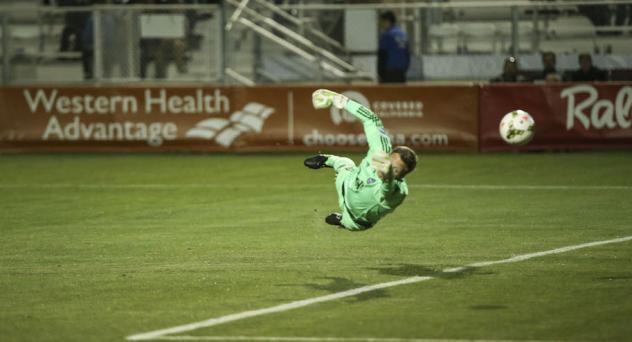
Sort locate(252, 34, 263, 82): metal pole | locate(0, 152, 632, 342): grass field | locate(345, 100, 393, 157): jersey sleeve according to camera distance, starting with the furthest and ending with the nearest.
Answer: locate(252, 34, 263, 82): metal pole
locate(345, 100, 393, 157): jersey sleeve
locate(0, 152, 632, 342): grass field

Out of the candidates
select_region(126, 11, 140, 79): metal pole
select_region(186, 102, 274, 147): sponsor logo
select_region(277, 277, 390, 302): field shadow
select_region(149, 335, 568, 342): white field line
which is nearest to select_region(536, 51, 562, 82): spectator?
select_region(186, 102, 274, 147): sponsor logo

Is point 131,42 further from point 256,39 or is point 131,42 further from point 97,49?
point 256,39

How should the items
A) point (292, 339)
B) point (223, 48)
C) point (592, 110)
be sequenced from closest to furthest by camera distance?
point (292, 339), point (592, 110), point (223, 48)

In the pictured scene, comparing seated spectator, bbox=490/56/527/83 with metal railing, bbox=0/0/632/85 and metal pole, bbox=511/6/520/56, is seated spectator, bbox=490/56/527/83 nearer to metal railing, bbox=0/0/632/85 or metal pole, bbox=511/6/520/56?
metal pole, bbox=511/6/520/56

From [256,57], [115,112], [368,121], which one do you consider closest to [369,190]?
[368,121]

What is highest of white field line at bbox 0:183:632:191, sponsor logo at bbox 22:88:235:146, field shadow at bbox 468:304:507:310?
A: field shadow at bbox 468:304:507:310

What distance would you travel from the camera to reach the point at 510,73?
24.0 m

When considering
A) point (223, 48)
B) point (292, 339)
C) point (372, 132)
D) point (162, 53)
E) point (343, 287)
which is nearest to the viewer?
point (292, 339)

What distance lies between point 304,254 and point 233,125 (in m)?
12.0

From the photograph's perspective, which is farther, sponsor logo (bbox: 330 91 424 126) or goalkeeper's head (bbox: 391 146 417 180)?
sponsor logo (bbox: 330 91 424 126)

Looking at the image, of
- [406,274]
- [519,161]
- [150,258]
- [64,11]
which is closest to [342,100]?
[406,274]

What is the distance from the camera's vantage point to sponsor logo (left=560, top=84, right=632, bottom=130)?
23766mm

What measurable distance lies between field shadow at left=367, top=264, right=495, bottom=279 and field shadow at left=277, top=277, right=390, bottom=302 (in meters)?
0.58

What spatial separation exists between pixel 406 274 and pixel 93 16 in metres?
16.2
